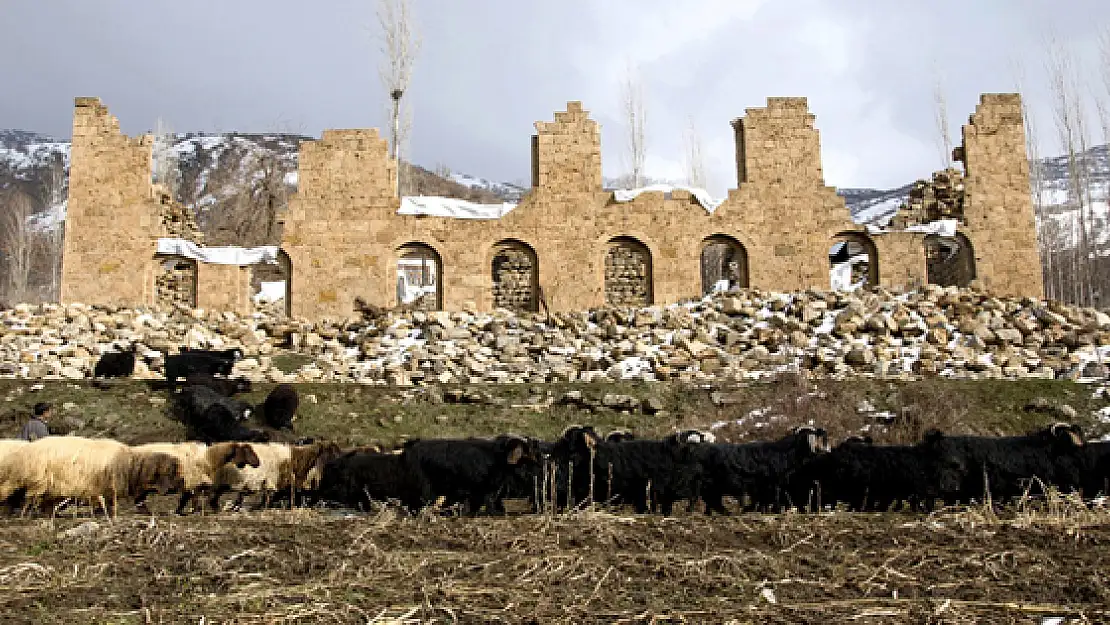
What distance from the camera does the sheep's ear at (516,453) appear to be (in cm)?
738

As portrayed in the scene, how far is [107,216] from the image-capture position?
21125 millimetres

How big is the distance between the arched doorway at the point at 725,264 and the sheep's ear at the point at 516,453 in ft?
48.8

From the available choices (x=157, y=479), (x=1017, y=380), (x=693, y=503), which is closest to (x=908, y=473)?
(x=693, y=503)

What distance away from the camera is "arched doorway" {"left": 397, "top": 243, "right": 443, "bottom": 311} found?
2106cm

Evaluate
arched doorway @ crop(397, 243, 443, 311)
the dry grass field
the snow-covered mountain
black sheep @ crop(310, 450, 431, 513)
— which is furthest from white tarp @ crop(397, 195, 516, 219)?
the snow-covered mountain

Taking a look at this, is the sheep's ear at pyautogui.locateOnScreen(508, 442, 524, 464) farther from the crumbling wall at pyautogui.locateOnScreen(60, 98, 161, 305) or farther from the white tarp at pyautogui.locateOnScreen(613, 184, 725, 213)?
the crumbling wall at pyautogui.locateOnScreen(60, 98, 161, 305)

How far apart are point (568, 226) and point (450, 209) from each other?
3232mm

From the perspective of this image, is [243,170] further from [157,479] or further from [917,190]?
[157,479]

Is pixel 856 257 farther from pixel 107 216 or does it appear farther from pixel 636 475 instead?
pixel 107 216

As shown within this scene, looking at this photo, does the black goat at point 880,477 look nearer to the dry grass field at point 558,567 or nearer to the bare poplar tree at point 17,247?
the dry grass field at point 558,567

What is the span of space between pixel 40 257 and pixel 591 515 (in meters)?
68.1

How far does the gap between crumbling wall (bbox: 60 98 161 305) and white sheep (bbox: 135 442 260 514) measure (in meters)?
14.5

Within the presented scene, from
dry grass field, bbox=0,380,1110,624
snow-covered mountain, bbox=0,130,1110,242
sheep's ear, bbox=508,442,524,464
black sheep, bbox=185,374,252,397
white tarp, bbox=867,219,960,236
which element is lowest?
dry grass field, bbox=0,380,1110,624

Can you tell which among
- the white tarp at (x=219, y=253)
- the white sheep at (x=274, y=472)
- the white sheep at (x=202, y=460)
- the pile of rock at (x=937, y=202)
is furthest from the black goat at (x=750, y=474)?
the pile of rock at (x=937, y=202)
